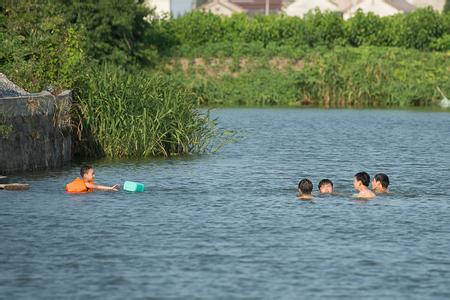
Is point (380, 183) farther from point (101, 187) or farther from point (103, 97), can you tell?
point (103, 97)

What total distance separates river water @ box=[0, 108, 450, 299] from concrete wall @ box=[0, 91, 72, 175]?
2.21 feet

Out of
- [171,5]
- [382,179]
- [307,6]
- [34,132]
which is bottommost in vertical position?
[382,179]

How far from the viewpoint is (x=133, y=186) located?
27734 mm

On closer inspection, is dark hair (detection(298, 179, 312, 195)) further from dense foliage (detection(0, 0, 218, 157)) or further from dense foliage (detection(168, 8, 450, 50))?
dense foliage (detection(168, 8, 450, 50))

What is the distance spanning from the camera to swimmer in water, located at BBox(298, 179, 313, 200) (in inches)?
1049

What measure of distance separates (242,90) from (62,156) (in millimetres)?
42117

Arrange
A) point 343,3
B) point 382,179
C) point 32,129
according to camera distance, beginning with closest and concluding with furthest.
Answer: point 382,179 → point 32,129 → point 343,3

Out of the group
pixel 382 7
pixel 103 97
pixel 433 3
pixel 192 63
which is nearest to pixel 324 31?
pixel 192 63

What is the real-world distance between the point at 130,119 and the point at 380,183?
29.4 feet

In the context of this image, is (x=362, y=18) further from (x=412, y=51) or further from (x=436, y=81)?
(x=436, y=81)

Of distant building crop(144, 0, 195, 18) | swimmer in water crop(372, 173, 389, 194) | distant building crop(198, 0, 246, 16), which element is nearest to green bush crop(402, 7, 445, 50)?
distant building crop(144, 0, 195, 18)

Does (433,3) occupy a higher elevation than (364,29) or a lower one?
higher

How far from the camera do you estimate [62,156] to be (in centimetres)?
3312

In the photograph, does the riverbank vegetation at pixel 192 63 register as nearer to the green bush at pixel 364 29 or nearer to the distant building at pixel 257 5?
the green bush at pixel 364 29
